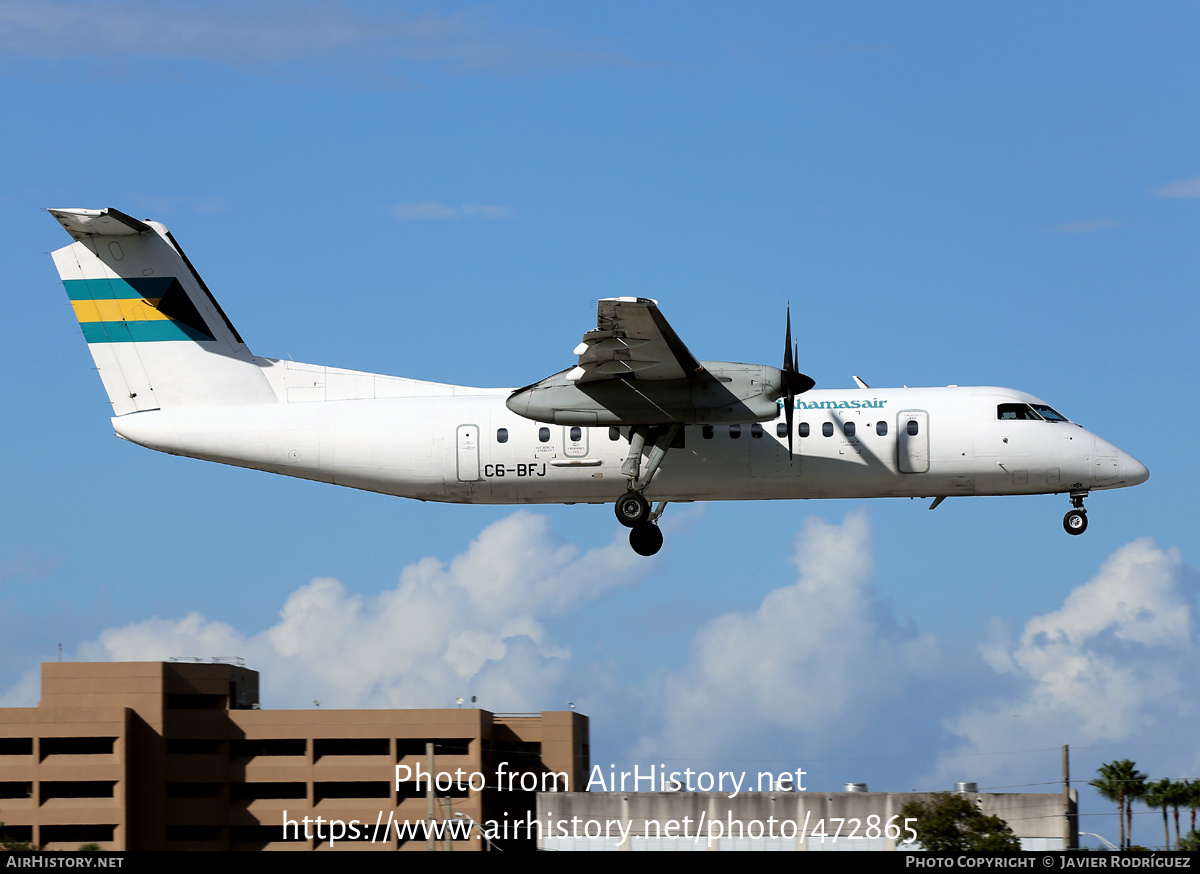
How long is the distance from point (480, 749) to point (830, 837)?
53.4 feet

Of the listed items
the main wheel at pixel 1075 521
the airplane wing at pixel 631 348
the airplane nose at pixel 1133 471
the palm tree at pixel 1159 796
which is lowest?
the palm tree at pixel 1159 796

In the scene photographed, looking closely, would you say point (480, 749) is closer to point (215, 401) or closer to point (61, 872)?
point (215, 401)

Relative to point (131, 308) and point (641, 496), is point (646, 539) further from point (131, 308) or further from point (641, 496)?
point (131, 308)

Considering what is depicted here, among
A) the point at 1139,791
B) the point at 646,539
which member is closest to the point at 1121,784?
the point at 1139,791

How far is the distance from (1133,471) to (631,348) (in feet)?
32.1

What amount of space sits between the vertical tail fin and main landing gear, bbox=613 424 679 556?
6989mm

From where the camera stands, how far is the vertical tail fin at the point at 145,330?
2505cm

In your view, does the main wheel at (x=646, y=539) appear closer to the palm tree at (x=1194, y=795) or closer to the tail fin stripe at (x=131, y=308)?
the tail fin stripe at (x=131, y=308)

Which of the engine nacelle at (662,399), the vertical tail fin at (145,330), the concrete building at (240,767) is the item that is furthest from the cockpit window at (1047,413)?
the concrete building at (240,767)

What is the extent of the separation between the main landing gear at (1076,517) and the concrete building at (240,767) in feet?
88.8

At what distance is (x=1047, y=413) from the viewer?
24312 mm

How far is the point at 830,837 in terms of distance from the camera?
36656 mm

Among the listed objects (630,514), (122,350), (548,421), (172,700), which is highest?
(122,350)

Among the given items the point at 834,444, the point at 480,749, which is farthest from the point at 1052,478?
the point at 480,749
